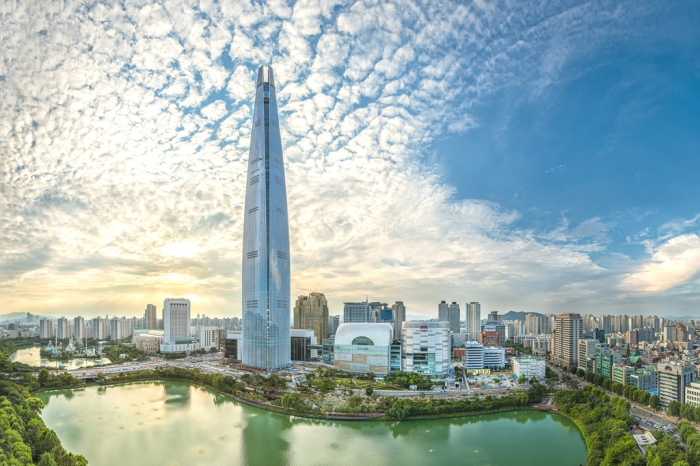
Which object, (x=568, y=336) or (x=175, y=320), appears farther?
(x=175, y=320)

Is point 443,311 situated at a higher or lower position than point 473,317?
higher

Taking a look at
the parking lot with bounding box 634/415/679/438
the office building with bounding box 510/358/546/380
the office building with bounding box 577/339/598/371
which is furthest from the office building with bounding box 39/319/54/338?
the parking lot with bounding box 634/415/679/438

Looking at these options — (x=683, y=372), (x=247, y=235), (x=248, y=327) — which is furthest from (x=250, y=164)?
(x=683, y=372)

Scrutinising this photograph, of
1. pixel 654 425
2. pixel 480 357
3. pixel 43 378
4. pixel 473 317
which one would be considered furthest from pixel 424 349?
pixel 473 317

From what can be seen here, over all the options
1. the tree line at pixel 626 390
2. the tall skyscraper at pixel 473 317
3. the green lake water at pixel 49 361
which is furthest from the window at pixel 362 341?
the tall skyscraper at pixel 473 317

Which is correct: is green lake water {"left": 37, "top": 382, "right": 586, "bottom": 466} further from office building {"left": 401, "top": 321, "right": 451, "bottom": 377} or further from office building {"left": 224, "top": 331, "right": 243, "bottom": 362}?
office building {"left": 224, "top": 331, "right": 243, "bottom": 362}

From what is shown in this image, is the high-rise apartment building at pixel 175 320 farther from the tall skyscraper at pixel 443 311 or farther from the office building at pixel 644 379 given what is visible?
the office building at pixel 644 379

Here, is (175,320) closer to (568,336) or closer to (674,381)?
(568,336)
